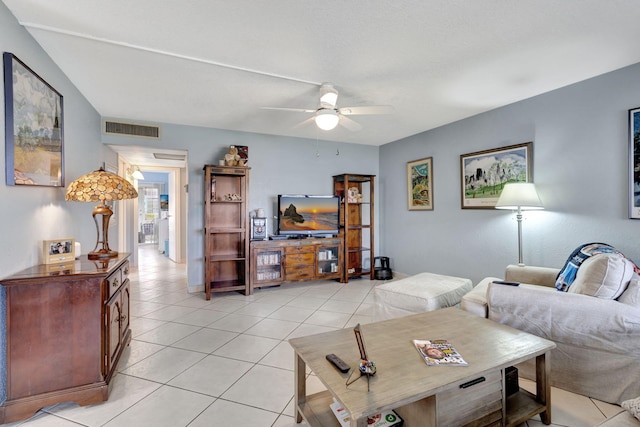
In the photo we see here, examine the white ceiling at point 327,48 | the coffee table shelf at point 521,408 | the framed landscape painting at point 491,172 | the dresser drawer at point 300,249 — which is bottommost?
the coffee table shelf at point 521,408

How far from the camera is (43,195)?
2191 millimetres

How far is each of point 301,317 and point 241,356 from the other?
100cm

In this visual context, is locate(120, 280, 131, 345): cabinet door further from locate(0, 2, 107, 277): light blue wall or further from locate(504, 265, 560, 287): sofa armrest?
locate(504, 265, 560, 287): sofa armrest

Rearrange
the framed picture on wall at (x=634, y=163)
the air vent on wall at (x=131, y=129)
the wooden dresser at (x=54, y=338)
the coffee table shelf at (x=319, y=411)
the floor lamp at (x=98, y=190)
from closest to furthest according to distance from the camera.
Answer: the coffee table shelf at (x=319, y=411)
the wooden dresser at (x=54, y=338)
the floor lamp at (x=98, y=190)
the framed picture on wall at (x=634, y=163)
the air vent on wall at (x=131, y=129)

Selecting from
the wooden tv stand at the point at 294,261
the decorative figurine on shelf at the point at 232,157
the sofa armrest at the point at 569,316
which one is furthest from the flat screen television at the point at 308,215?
the sofa armrest at the point at 569,316

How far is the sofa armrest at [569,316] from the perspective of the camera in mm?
1735

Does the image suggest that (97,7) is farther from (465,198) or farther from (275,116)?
(465,198)

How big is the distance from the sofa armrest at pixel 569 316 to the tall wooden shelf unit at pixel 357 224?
299 cm

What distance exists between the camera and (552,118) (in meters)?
3.07

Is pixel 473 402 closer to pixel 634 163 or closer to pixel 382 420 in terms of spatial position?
pixel 382 420

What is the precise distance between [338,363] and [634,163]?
3042 millimetres

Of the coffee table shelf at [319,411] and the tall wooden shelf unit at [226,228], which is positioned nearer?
the coffee table shelf at [319,411]

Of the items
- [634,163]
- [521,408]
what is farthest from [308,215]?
[634,163]

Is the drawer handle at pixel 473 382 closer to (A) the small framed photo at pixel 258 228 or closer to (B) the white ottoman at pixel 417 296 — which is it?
(B) the white ottoman at pixel 417 296
